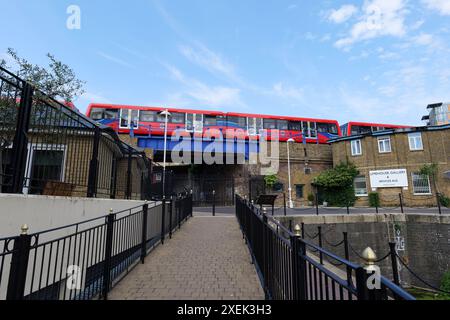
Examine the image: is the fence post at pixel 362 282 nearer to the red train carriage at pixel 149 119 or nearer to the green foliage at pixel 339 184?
the red train carriage at pixel 149 119

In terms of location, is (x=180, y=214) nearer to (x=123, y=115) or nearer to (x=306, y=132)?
(x=123, y=115)

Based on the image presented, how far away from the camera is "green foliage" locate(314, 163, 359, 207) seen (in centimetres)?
2485

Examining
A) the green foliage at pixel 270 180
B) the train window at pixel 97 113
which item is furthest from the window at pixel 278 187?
the train window at pixel 97 113

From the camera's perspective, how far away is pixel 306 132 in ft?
89.9

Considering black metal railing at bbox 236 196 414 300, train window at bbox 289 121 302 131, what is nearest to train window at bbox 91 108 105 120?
train window at bbox 289 121 302 131

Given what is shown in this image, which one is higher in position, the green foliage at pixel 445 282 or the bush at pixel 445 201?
the bush at pixel 445 201

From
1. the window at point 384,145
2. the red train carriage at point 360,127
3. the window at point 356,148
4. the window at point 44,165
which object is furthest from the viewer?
the red train carriage at point 360,127

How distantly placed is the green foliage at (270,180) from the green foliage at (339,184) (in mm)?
4398

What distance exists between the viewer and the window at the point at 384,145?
24266mm

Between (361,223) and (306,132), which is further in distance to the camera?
(306,132)

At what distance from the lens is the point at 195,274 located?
539 centimetres

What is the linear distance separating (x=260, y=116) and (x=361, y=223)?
1376cm
